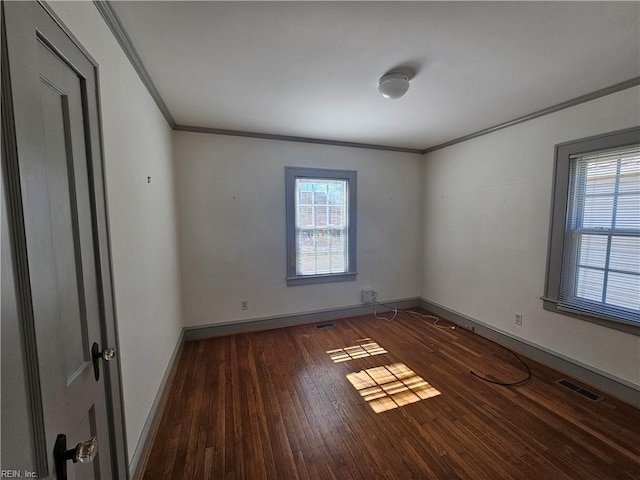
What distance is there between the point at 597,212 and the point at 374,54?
7.67 feet

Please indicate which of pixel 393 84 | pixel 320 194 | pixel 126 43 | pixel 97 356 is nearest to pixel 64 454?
pixel 97 356

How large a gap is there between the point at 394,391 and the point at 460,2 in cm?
263

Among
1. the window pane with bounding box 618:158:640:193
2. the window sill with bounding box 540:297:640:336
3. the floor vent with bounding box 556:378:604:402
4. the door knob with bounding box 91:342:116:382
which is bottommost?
the floor vent with bounding box 556:378:604:402

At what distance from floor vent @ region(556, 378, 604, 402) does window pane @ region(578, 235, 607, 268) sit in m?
1.06

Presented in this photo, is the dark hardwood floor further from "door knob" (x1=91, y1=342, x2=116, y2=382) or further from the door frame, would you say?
"door knob" (x1=91, y1=342, x2=116, y2=382)

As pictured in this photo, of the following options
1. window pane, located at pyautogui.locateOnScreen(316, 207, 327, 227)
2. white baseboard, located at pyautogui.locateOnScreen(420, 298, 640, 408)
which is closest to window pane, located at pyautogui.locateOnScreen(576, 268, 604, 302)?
white baseboard, located at pyautogui.locateOnScreen(420, 298, 640, 408)

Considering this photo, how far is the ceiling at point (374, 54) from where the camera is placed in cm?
138

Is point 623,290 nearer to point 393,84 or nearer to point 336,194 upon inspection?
point 393,84

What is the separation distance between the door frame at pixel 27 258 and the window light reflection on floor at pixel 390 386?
64.7 inches

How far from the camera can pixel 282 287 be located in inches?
140

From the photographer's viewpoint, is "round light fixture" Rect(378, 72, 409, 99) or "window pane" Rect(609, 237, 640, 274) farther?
Answer: "window pane" Rect(609, 237, 640, 274)

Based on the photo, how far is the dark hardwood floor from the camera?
1.57m

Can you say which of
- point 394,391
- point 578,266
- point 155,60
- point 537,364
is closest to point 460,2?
point 155,60

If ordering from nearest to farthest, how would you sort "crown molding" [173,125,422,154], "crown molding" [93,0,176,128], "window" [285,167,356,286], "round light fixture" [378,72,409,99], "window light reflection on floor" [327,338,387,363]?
"crown molding" [93,0,176,128]
"round light fixture" [378,72,409,99]
"window light reflection on floor" [327,338,387,363]
"crown molding" [173,125,422,154]
"window" [285,167,356,286]
